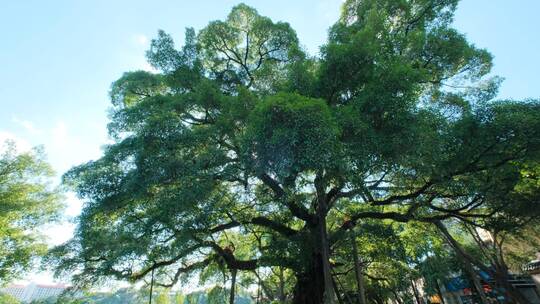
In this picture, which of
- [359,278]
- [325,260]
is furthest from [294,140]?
[359,278]

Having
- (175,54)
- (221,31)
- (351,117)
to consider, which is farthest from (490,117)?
(175,54)

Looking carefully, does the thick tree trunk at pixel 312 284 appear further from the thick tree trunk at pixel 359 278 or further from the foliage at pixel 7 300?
the foliage at pixel 7 300

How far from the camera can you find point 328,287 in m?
7.42

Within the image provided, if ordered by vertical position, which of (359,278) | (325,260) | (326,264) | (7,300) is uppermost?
(7,300)

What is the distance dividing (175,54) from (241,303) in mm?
70760

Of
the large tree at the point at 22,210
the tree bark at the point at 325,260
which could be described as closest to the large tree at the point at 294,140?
the tree bark at the point at 325,260

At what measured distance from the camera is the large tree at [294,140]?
20.1 feet

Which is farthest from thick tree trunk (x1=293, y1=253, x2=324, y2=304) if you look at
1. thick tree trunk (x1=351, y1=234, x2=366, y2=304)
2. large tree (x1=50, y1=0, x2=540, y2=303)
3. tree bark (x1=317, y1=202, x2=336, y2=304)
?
thick tree trunk (x1=351, y1=234, x2=366, y2=304)

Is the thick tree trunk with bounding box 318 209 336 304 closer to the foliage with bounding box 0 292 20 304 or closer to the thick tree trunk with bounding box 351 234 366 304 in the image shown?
the thick tree trunk with bounding box 351 234 366 304

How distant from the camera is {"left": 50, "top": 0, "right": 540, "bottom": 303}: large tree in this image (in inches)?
242

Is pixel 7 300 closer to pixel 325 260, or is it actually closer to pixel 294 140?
pixel 325 260

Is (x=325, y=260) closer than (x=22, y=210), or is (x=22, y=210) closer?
(x=325, y=260)

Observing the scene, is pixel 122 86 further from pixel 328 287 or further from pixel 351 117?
pixel 328 287

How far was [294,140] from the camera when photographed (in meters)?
5.67
